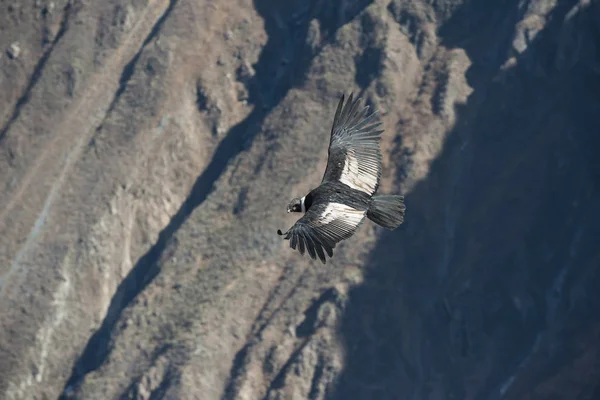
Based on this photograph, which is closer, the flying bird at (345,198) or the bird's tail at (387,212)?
the flying bird at (345,198)

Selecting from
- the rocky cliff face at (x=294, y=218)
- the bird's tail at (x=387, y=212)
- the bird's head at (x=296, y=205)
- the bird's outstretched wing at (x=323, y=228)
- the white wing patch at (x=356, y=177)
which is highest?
the rocky cliff face at (x=294, y=218)

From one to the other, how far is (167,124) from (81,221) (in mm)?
14123

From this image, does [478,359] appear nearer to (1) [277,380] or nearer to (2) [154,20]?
(1) [277,380]

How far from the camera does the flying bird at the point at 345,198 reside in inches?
1248

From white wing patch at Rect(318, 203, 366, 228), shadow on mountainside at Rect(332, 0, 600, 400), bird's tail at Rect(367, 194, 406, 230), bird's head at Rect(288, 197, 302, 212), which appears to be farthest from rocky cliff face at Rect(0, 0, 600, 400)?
white wing patch at Rect(318, 203, 366, 228)

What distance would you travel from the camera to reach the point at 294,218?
106438 mm

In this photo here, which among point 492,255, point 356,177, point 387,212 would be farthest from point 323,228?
point 492,255

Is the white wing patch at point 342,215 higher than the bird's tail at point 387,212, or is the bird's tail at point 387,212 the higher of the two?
the bird's tail at point 387,212

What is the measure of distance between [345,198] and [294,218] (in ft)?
239

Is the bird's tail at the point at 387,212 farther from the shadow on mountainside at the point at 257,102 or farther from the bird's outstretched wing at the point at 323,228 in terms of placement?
the shadow on mountainside at the point at 257,102

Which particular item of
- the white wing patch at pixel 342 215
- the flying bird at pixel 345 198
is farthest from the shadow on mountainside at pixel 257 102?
the white wing patch at pixel 342 215

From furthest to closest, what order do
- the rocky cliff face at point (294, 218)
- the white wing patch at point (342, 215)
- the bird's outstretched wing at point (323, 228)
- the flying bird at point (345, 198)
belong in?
the rocky cliff face at point (294, 218), the white wing patch at point (342, 215), the flying bird at point (345, 198), the bird's outstretched wing at point (323, 228)

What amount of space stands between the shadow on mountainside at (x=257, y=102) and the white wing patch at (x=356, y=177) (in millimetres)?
81901

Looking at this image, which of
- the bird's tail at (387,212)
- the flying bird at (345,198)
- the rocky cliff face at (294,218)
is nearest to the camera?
the flying bird at (345,198)
